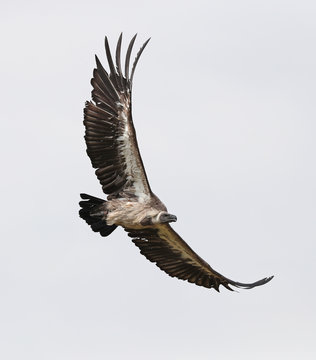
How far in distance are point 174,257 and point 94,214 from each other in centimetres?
274

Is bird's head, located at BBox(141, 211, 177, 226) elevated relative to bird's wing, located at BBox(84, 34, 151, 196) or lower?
lower

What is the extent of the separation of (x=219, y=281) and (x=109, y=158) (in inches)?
159

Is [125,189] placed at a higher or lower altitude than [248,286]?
higher

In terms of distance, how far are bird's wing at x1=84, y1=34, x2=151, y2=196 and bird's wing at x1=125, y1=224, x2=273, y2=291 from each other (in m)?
1.67

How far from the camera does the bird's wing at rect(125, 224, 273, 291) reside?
4034cm

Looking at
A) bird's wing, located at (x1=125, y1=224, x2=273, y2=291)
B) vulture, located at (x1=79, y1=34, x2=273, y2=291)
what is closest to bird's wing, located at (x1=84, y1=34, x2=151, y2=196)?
vulture, located at (x1=79, y1=34, x2=273, y2=291)

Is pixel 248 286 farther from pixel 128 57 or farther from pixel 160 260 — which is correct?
pixel 128 57

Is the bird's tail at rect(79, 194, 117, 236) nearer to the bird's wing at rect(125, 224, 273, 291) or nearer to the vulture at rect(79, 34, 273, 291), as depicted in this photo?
the vulture at rect(79, 34, 273, 291)

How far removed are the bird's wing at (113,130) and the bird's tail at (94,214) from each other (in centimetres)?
48

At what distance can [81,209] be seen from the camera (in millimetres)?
38875

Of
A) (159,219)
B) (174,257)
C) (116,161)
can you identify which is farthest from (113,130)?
(174,257)

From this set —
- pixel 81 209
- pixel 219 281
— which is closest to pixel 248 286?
pixel 219 281

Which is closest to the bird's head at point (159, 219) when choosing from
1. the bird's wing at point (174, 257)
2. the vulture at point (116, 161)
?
the vulture at point (116, 161)

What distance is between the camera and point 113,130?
38750 mm
